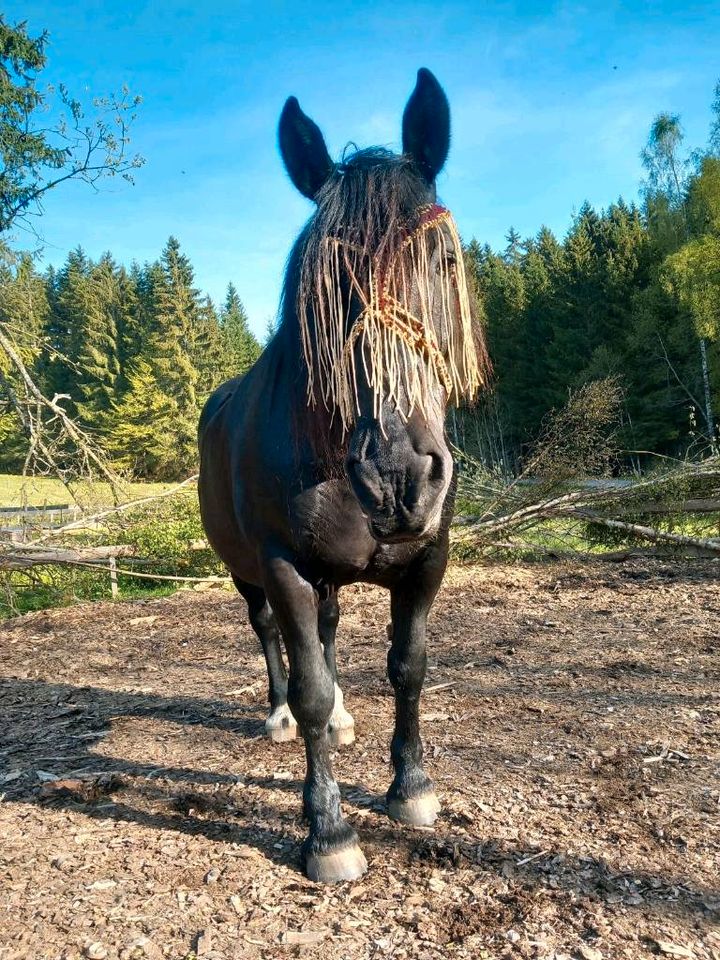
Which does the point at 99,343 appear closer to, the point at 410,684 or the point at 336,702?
the point at 336,702

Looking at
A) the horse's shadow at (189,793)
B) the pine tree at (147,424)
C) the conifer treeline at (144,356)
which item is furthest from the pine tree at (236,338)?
the horse's shadow at (189,793)

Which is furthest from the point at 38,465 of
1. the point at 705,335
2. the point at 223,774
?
the point at 705,335

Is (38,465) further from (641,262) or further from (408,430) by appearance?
(641,262)

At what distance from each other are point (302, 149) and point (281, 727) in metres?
3.10

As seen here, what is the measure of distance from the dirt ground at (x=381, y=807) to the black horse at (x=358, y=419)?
0.30m

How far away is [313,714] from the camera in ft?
8.50

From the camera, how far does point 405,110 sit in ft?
7.98

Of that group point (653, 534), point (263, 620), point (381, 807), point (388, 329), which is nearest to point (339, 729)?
point (381, 807)

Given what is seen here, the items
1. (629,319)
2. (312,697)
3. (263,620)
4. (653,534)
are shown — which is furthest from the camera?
(629,319)

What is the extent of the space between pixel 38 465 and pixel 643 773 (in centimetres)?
820

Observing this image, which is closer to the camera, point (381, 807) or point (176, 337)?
point (381, 807)

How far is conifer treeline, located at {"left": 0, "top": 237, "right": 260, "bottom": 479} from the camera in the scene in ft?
105

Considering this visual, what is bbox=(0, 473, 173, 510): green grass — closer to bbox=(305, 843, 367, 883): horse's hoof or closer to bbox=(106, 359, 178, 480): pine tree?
bbox=(305, 843, 367, 883): horse's hoof

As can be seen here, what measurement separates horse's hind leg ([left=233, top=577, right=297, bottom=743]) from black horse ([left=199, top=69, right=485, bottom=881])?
3.78ft
